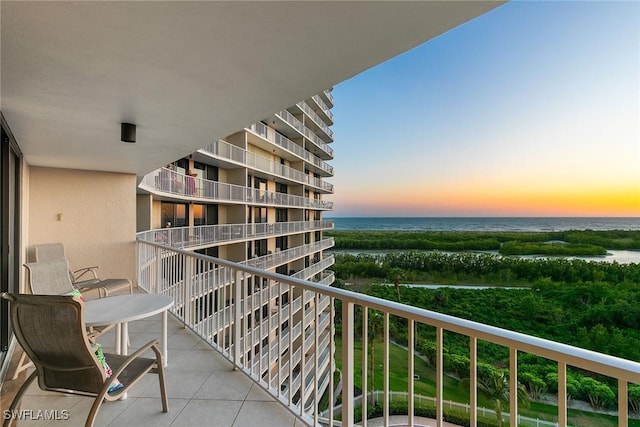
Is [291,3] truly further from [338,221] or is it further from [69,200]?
[338,221]

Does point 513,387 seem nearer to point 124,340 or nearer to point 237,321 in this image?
point 237,321

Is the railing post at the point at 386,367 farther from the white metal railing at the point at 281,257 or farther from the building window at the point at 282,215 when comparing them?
the building window at the point at 282,215

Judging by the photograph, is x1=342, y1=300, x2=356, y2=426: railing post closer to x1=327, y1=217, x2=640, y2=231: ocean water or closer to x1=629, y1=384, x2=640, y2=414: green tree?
A: x1=629, y1=384, x2=640, y2=414: green tree

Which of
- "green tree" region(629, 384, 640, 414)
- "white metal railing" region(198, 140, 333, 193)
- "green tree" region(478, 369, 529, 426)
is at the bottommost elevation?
"green tree" region(478, 369, 529, 426)

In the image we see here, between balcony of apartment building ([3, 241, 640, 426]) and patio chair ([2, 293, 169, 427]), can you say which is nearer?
balcony of apartment building ([3, 241, 640, 426])

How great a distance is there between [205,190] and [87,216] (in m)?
4.97

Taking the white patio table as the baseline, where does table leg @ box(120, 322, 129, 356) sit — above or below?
below

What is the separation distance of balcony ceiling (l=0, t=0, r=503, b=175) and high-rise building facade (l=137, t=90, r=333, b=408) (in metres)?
2.18

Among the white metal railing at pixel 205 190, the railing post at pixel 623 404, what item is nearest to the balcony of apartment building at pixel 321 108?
the white metal railing at pixel 205 190

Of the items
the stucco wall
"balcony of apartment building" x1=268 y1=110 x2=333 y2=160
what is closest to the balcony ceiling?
the stucco wall

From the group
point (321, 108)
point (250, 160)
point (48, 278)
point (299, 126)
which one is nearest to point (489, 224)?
point (321, 108)

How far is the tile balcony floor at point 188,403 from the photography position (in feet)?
6.55

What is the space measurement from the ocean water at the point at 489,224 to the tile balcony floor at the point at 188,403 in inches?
1234

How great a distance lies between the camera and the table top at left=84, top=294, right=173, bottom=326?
2.01 meters
